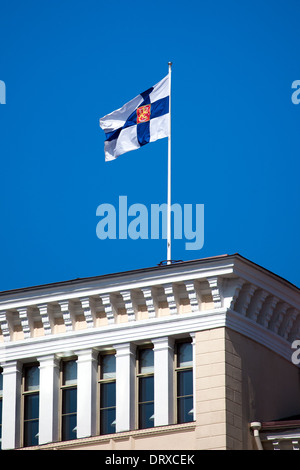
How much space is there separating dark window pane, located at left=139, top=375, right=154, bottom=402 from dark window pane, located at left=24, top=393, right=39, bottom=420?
3.28m

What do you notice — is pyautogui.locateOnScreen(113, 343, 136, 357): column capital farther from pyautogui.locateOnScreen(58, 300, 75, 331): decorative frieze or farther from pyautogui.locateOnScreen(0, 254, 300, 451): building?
pyautogui.locateOnScreen(58, 300, 75, 331): decorative frieze

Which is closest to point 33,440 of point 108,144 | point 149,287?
point 149,287

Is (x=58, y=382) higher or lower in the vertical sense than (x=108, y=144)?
lower

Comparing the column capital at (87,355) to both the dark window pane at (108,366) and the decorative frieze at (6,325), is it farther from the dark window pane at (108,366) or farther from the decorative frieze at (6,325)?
A: the decorative frieze at (6,325)

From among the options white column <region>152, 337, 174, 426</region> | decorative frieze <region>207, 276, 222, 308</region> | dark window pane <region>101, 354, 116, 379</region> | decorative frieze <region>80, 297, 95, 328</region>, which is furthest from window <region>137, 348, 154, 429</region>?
decorative frieze <region>207, 276, 222, 308</region>

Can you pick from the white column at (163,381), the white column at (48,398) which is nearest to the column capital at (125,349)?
the white column at (163,381)

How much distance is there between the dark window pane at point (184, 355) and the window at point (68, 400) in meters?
3.25

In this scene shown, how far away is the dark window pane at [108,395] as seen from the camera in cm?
5566

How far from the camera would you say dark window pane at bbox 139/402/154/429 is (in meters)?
54.9

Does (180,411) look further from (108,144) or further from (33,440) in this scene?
(108,144)

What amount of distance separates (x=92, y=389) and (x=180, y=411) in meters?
2.78

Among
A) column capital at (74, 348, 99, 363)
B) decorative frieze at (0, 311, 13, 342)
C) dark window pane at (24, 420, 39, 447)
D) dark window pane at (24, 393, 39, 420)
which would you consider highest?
decorative frieze at (0, 311, 13, 342)

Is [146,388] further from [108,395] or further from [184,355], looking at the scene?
[184,355]
